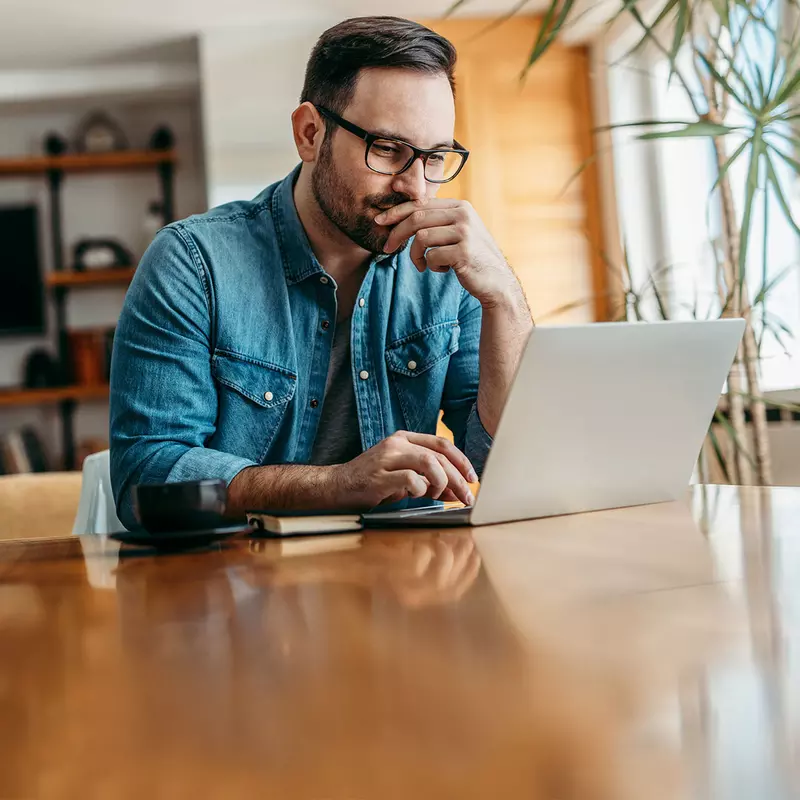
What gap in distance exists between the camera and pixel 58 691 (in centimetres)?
42

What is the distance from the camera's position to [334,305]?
1.49 meters

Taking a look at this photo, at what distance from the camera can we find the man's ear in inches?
60.7

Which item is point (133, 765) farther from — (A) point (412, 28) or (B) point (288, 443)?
(A) point (412, 28)

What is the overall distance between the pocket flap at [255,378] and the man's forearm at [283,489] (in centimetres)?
27

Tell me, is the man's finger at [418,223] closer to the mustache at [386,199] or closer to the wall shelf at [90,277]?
the mustache at [386,199]

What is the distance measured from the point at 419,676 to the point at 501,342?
991 mm

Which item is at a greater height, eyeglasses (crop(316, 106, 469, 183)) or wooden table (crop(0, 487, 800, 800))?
Result: eyeglasses (crop(316, 106, 469, 183))

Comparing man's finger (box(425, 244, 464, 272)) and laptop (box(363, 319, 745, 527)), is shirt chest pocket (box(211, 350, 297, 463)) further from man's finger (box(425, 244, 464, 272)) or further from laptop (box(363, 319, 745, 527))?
laptop (box(363, 319, 745, 527))

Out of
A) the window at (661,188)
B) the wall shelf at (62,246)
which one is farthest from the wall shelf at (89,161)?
the window at (661,188)

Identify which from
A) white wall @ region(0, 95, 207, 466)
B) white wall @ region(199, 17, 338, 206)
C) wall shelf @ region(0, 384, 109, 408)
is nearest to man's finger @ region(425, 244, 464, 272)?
white wall @ region(199, 17, 338, 206)

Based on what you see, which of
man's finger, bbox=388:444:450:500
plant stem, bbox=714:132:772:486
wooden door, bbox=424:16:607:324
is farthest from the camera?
wooden door, bbox=424:16:607:324

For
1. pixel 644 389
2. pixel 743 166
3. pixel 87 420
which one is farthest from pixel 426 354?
pixel 87 420

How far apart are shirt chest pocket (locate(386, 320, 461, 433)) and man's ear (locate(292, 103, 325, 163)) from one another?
0.35 metres

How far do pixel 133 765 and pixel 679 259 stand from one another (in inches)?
167
